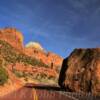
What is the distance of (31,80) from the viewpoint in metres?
118

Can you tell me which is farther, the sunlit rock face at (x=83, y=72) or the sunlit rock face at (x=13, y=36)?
the sunlit rock face at (x=13, y=36)

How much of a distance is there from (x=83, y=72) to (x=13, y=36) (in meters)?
136

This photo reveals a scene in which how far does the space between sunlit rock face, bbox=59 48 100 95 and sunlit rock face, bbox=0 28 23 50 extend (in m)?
117

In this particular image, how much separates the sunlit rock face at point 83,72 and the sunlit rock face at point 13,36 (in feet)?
385

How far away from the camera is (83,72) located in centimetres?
4628

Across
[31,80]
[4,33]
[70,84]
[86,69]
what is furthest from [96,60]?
[4,33]

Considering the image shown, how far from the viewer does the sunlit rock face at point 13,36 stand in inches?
6698

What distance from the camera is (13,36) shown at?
587 ft

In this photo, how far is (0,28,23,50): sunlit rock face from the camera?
170 meters

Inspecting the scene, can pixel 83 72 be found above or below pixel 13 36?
below

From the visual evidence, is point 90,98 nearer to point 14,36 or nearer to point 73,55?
point 73,55

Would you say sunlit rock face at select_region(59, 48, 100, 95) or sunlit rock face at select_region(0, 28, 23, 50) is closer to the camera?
sunlit rock face at select_region(59, 48, 100, 95)

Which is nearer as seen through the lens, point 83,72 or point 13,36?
point 83,72

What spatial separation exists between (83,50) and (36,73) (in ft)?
261
